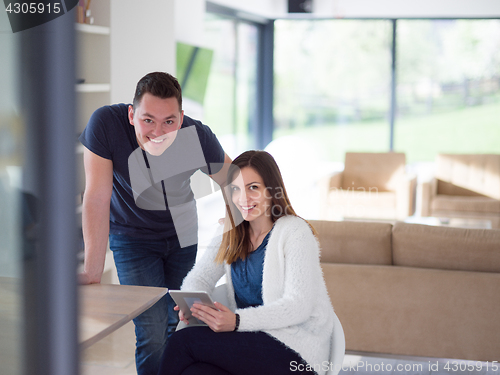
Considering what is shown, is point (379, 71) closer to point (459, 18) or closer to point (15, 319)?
point (459, 18)

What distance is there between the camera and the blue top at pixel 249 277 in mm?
1686

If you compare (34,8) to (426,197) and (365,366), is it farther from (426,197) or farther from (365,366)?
(426,197)

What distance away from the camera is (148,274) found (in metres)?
1.80

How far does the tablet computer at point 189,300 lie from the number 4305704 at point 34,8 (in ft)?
3.83

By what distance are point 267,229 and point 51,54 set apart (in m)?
1.42

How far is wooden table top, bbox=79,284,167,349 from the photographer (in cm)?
109

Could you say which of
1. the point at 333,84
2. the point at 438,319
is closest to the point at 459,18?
the point at 333,84

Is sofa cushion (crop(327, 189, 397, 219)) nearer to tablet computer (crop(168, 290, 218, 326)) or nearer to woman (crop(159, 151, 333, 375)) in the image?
woman (crop(159, 151, 333, 375))

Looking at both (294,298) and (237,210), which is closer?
(294,298)

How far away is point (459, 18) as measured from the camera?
729 centimetres

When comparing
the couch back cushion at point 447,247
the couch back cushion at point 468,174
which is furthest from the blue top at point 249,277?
the couch back cushion at point 468,174

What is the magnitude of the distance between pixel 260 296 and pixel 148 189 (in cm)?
52

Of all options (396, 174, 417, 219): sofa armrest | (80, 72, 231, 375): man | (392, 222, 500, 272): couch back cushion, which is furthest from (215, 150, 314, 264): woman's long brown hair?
(396, 174, 417, 219): sofa armrest

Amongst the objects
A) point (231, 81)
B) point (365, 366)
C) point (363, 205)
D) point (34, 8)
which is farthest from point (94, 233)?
point (231, 81)
